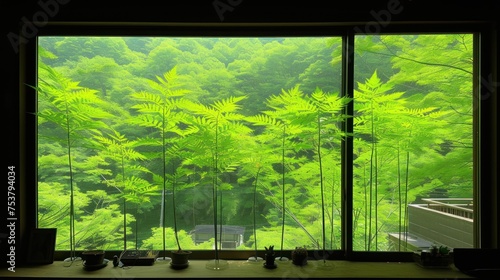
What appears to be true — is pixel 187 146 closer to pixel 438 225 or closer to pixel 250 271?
pixel 250 271

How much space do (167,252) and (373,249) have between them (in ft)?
5.14

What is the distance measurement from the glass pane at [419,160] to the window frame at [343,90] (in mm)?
55

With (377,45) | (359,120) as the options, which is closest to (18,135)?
(359,120)

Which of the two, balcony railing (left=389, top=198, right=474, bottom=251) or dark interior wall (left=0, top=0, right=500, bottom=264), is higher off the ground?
dark interior wall (left=0, top=0, right=500, bottom=264)

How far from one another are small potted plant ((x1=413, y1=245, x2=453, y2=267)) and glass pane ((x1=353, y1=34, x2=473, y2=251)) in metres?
0.18

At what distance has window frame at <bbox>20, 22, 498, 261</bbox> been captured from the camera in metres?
2.02

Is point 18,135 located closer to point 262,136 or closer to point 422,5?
point 262,136

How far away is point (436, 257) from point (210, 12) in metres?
2.32

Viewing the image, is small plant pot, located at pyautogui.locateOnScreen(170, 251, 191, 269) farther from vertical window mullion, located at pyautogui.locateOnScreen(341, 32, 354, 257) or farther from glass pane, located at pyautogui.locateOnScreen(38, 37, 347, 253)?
vertical window mullion, located at pyautogui.locateOnScreen(341, 32, 354, 257)

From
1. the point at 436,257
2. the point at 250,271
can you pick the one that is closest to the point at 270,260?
the point at 250,271

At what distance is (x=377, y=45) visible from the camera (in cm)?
213

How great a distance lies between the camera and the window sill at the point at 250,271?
5.78 feet

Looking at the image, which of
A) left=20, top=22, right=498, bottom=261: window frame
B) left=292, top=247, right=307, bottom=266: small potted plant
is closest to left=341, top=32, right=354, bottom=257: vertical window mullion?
left=20, top=22, right=498, bottom=261: window frame

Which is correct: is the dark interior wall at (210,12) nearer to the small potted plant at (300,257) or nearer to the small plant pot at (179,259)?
the small plant pot at (179,259)
